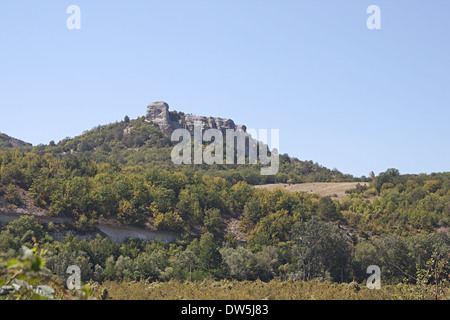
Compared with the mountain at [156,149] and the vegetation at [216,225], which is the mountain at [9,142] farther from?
the vegetation at [216,225]

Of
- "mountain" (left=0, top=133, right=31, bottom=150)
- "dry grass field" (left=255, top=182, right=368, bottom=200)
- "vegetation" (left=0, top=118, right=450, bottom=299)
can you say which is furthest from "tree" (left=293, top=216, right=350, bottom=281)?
"mountain" (left=0, top=133, right=31, bottom=150)

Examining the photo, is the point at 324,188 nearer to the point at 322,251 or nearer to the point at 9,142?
the point at 322,251

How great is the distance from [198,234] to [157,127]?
69150 millimetres

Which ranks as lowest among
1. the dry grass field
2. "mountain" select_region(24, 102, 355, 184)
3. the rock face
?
the dry grass field

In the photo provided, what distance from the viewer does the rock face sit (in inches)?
4805

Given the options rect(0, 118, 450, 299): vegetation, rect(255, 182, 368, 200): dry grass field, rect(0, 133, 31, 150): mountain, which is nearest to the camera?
rect(0, 118, 450, 299): vegetation

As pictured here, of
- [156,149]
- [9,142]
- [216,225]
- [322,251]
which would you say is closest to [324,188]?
[216,225]

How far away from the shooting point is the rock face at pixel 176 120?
122044mm

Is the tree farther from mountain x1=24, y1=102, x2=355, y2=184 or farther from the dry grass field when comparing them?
mountain x1=24, y1=102, x2=355, y2=184

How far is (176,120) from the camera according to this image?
128 m

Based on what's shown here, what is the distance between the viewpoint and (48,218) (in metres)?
47.5

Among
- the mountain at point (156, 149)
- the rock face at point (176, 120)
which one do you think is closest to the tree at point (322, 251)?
the mountain at point (156, 149)

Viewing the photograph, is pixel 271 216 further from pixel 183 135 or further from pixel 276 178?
pixel 183 135
